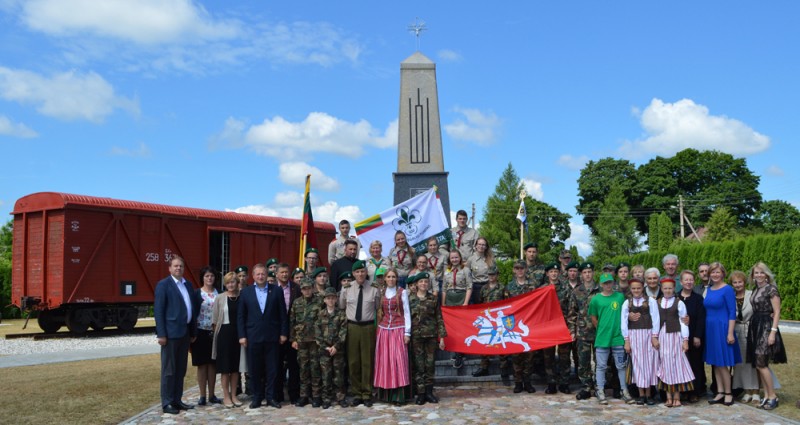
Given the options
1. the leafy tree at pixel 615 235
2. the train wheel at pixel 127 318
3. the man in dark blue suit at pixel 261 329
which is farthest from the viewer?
the leafy tree at pixel 615 235

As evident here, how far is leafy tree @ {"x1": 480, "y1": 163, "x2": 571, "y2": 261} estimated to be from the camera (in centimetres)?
4503

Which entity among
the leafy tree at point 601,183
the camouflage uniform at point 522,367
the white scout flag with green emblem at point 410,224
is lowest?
the camouflage uniform at point 522,367

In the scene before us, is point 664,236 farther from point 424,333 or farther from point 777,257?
point 424,333

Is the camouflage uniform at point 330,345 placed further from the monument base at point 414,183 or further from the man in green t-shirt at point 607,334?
the monument base at point 414,183

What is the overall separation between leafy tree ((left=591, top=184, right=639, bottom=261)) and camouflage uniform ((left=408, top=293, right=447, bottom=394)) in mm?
40607

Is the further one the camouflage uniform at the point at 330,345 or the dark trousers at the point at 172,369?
the camouflage uniform at the point at 330,345

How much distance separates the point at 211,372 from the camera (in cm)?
802

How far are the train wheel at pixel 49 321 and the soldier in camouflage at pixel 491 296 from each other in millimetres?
13349

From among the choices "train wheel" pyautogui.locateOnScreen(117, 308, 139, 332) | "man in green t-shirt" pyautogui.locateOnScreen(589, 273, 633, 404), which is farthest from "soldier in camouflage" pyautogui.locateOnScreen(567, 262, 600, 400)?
"train wheel" pyautogui.locateOnScreen(117, 308, 139, 332)

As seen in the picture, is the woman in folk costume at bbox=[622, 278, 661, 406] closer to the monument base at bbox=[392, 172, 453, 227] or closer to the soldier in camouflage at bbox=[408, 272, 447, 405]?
the soldier in camouflage at bbox=[408, 272, 447, 405]

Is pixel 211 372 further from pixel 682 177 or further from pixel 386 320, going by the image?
pixel 682 177

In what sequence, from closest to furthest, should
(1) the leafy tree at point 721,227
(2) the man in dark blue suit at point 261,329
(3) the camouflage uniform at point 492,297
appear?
1. (2) the man in dark blue suit at point 261,329
2. (3) the camouflage uniform at point 492,297
3. (1) the leafy tree at point 721,227

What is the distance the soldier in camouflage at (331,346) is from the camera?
7719 mm

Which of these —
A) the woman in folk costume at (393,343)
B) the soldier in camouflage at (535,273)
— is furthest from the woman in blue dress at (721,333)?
the woman in folk costume at (393,343)
